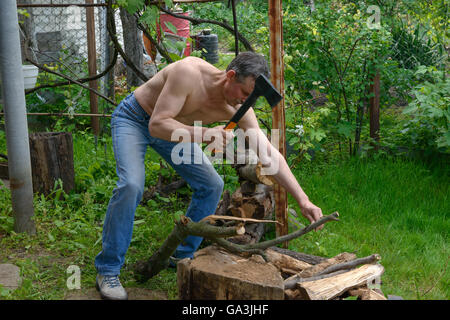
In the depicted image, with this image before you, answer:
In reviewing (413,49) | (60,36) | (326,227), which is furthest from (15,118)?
(60,36)

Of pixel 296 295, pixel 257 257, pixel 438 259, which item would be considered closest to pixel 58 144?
pixel 257 257

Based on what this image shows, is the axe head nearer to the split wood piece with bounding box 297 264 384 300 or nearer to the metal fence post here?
the split wood piece with bounding box 297 264 384 300

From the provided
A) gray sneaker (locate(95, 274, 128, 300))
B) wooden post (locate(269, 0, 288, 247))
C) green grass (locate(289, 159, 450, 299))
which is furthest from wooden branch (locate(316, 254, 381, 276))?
gray sneaker (locate(95, 274, 128, 300))

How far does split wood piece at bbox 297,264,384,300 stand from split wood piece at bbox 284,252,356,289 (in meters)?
0.08

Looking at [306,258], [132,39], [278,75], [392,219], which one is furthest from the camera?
[132,39]

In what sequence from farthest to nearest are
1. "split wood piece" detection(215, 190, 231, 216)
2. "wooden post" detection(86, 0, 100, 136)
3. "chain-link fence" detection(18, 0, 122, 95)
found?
"chain-link fence" detection(18, 0, 122, 95) < "wooden post" detection(86, 0, 100, 136) < "split wood piece" detection(215, 190, 231, 216)

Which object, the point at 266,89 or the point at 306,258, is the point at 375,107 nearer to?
the point at 306,258

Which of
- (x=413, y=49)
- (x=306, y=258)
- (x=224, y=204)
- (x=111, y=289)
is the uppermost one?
(x=413, y=49)

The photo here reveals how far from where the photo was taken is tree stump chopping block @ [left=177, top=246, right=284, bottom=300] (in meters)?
2.61

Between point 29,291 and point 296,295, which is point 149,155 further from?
point 296,295

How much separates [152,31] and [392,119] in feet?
10.2

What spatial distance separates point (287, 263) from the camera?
3.20 metres

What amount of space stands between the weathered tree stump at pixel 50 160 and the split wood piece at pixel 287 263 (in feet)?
7.92

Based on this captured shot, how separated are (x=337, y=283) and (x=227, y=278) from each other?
0.59m
